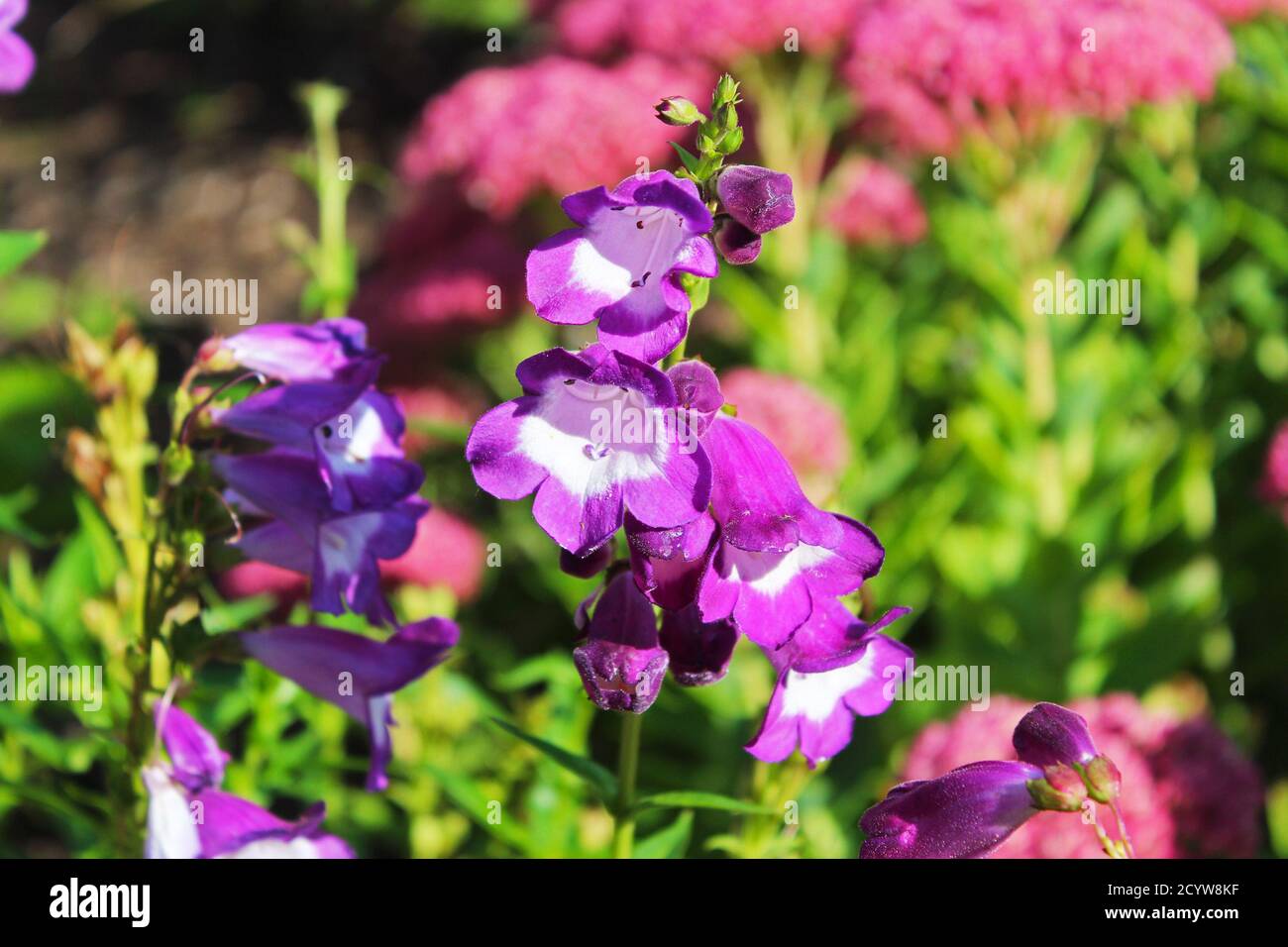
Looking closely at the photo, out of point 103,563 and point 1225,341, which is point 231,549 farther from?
point 1225,341

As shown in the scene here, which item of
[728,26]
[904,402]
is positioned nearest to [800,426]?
[904,402]

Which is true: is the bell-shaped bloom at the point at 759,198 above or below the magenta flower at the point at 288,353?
above

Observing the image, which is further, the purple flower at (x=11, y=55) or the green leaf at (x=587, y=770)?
→ the purple flower at (x=11, y=55)

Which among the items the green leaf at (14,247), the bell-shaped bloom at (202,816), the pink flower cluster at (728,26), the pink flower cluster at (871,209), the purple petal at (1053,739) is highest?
the pink flower cluster at (728,26)

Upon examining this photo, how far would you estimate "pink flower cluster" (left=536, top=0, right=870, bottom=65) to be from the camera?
1.78 meters

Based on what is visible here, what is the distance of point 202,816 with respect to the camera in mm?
760

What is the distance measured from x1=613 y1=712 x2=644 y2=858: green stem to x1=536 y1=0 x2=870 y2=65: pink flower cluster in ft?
4.21

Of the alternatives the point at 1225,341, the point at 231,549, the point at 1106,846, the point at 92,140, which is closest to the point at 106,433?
the point at 231,549

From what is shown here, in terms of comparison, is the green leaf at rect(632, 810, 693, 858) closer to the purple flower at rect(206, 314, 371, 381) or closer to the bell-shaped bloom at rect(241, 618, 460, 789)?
the bell-shaped bloom at rect(241, 618, 460, 789)

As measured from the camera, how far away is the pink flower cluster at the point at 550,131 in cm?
173

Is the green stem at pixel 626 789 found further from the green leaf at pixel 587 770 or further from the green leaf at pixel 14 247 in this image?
the green leaf at pixel 14 247

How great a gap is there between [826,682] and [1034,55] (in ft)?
3.69

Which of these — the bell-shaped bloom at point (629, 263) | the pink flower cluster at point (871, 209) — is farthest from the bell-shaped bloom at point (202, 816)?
the pink flower cluster at point (871, 209)

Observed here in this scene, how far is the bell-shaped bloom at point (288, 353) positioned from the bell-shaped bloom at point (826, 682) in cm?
35
